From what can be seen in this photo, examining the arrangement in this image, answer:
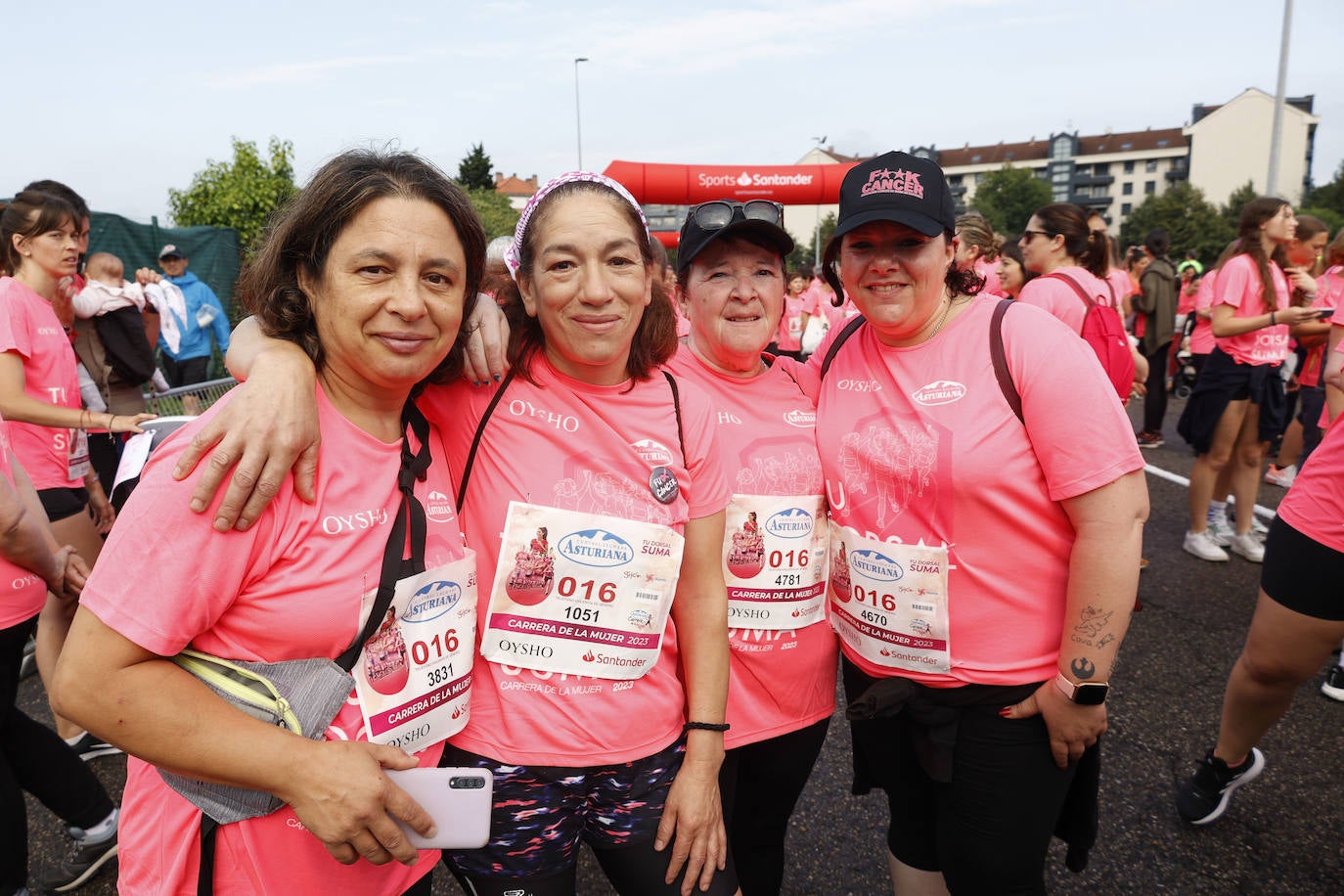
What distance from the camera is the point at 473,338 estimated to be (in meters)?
1.73

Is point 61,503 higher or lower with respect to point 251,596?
lower

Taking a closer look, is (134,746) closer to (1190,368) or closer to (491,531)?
(491,531)

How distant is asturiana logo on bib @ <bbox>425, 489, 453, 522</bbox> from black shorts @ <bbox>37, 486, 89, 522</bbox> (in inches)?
112

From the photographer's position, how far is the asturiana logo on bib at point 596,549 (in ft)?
5.57

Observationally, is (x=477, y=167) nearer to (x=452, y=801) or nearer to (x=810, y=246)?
(x=810, y=246)

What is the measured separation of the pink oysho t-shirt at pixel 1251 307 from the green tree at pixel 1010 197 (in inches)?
2879

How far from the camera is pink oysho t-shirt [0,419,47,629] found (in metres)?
2.26

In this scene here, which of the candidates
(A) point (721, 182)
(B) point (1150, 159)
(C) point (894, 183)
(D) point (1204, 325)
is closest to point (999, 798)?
(C) point (894, 183)

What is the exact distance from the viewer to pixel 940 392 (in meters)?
1.94

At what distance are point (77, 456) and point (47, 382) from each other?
16.9 inches

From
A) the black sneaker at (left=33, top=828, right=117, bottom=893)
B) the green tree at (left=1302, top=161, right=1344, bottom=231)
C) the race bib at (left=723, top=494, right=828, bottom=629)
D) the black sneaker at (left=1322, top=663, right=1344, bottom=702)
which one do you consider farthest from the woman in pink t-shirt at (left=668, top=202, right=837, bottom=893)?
the green tree at (left=1302, top=161, right=1344, bottom=231)

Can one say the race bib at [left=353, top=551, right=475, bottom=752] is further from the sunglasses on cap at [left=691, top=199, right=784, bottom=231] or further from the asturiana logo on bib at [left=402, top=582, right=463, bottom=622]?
the sunglasses on cap at [left=691, top=199, right=784, bottom=231]

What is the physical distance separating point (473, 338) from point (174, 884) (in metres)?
1.18

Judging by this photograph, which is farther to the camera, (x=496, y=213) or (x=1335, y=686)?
(x=496, y=213)
